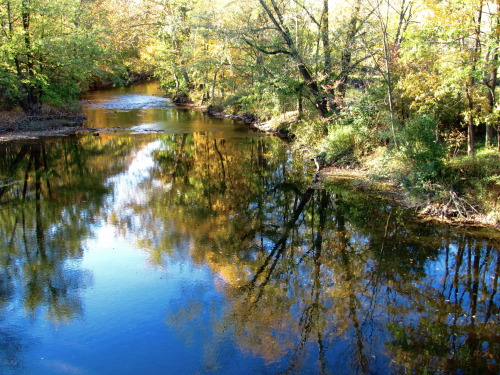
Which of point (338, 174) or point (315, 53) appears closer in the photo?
point (338, 174)

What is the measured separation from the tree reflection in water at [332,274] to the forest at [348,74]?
2.12 m

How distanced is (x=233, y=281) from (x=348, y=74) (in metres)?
13.5

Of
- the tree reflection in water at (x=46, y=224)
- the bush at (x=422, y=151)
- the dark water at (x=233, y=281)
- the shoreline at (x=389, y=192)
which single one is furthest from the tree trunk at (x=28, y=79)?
the bush at (x=422, y=151)

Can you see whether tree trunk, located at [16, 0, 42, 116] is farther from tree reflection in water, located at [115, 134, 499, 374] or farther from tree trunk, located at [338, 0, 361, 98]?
tree trunk, located at [338, 0, 361, 98]

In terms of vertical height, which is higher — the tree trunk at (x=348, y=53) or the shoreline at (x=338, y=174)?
the tree trunk at (x=348, y=53)

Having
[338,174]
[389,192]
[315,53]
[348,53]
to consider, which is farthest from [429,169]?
[315,53]

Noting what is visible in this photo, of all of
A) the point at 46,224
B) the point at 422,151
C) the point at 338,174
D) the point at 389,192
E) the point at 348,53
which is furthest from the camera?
the point at 348,53

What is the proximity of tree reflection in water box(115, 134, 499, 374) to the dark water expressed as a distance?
0.04 m

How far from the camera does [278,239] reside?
36.1 feet

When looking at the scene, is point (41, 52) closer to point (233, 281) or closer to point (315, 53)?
point (315, 53)

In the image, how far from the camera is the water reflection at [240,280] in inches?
263

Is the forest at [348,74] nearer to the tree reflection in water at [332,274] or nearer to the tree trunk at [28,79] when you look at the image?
the tree trunk at [28,79]

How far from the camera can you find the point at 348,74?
1895 centimetres

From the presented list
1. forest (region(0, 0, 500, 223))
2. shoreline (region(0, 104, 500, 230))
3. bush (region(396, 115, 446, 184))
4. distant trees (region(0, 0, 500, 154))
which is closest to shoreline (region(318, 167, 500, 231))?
shoreline (region(0, 104, 500, 230))
